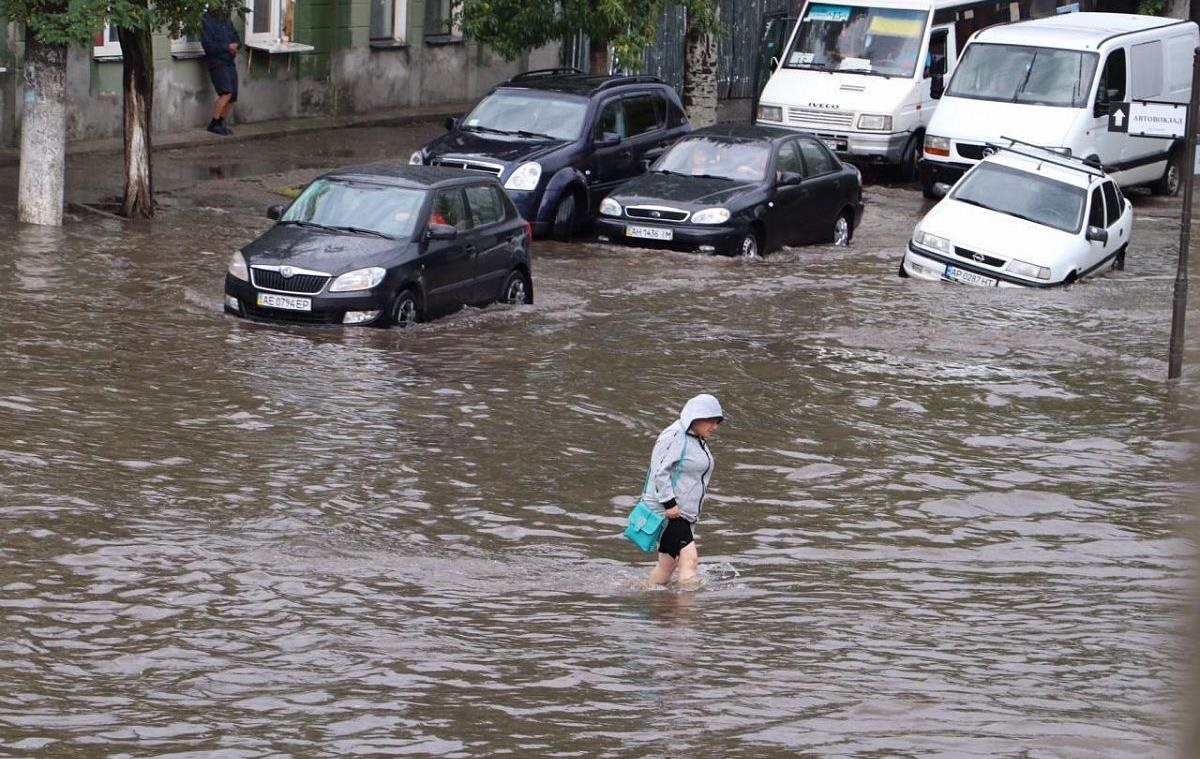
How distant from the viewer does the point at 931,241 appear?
20141 mm

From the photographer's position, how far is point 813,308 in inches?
727

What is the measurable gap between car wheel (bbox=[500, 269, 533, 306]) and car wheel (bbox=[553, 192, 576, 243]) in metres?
3.69

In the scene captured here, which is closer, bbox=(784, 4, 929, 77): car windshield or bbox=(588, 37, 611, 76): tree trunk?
bbox=(588, 37, 611, 76): tree trunk

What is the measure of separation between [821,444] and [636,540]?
13.1 feet

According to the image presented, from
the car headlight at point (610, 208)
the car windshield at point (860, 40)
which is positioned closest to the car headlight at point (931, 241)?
the car headlight at point (610, 208)

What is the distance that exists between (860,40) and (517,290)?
13.6 meters

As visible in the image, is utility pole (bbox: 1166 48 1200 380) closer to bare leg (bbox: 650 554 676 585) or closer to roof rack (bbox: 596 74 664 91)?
bare leg (bbox: 650 554 676 585)

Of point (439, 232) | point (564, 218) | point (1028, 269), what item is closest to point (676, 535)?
point (439, 232)

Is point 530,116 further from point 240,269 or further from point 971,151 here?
point 971,151

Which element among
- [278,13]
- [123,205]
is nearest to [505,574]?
[123,205]

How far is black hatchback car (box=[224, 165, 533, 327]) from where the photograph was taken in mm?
15289

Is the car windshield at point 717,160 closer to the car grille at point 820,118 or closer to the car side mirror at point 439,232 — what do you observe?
the car side mirror at point 439,232

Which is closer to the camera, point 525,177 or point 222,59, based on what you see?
point 525,177

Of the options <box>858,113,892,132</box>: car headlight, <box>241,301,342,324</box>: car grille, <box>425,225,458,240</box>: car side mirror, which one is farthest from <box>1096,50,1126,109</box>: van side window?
<box>241,301,342,324</box>: car grille
